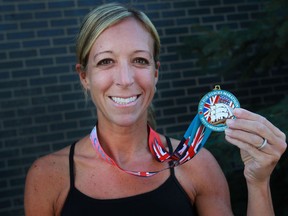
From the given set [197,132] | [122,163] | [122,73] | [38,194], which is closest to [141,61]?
[122,73]

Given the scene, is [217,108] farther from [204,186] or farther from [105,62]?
[105,62]

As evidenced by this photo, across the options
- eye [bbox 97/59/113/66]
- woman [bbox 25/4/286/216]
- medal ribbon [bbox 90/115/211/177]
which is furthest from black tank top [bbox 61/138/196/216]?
eye [bbox 97/59/113/66]

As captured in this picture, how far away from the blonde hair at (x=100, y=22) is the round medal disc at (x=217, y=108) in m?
0.46

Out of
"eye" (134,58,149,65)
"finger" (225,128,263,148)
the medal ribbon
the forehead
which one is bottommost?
the medal ribbon

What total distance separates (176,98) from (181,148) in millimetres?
2875

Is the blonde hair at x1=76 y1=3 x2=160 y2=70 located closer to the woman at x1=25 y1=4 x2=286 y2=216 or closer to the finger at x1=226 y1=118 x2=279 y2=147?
the woman at x1=25 y1=4 x2=286 y2=216


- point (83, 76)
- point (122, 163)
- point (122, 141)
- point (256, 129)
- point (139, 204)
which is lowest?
point (139, 204)

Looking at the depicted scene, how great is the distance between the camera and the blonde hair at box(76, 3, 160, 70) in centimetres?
246

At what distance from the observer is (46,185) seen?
2527 millimetres

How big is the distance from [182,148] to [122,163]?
328mm

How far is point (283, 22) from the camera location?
3504 mm

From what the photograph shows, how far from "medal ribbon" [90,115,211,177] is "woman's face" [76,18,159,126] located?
0.66ft

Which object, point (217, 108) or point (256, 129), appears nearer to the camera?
point (256, 129)

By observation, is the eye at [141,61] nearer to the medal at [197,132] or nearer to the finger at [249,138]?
the medal at [197,132]
